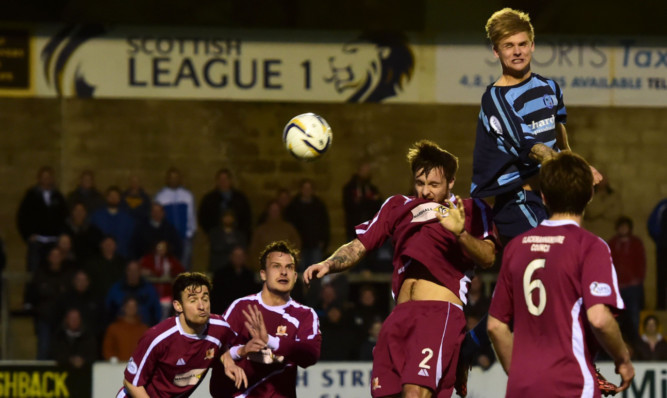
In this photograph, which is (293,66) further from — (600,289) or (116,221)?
(600,289)

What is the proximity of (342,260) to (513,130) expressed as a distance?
1118 millimetres

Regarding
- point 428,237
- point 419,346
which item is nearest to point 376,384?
point 419,346

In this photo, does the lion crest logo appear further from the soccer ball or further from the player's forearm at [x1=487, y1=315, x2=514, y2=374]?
the player's forearm at [x1=487, y1=315, x2=514, y2=374]

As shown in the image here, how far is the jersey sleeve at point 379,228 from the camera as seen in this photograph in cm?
632

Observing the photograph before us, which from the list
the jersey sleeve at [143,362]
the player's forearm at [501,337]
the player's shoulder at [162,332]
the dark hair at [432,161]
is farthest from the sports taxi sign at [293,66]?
the player's forearm at [501,337]

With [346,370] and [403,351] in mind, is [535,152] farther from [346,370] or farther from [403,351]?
[346,370]

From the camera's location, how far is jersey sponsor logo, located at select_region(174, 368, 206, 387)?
24.6ft

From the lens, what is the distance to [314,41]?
1342 centimetres

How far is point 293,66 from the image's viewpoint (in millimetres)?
13375

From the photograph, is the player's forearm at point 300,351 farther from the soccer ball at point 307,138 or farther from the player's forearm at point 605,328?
the player's forearm at point 605,328

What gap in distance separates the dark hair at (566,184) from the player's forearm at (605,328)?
43cm

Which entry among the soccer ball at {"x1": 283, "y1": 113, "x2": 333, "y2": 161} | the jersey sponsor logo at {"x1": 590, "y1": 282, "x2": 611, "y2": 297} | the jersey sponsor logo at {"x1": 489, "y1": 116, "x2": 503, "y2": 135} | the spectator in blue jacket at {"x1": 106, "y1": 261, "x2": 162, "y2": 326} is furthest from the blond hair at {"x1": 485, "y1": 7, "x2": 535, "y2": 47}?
the spectator in blue jacket at {"x1": 106, "y1": 261, "x2": 162, "y2": 326}

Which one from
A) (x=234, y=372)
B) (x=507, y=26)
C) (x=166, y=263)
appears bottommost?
(x=234, y=372)

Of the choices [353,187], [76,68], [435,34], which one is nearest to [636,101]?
[435,34]
